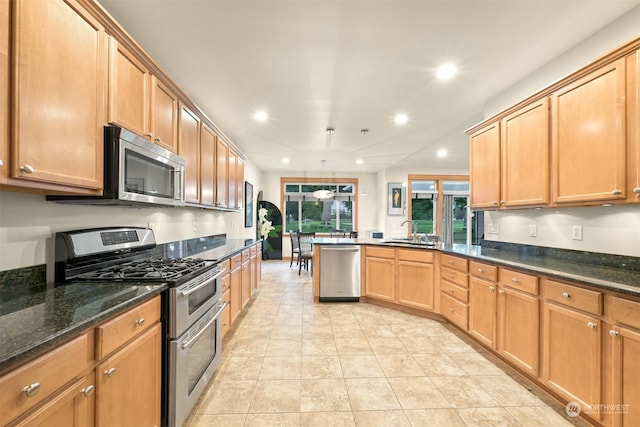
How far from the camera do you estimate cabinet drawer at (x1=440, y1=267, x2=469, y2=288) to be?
2.77 metres

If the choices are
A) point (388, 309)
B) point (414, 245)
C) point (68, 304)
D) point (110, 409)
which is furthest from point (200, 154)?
point (388, 309)

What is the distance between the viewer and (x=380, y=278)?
3838 millimetres

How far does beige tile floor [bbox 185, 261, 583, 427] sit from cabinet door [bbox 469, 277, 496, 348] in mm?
186

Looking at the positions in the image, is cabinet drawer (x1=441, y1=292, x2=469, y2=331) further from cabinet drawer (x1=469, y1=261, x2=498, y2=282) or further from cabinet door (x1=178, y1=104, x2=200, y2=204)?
cabinet door (x1=178, y1=104, x2=200, y2=204)

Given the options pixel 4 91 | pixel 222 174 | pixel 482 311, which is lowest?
pixel 482 311

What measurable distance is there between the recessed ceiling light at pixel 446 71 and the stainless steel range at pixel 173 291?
8.53 feet

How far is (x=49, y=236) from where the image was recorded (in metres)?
1.48

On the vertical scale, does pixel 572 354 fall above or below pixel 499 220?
below

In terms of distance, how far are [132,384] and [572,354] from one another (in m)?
2.44

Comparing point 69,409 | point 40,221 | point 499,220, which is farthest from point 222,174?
point 499,220

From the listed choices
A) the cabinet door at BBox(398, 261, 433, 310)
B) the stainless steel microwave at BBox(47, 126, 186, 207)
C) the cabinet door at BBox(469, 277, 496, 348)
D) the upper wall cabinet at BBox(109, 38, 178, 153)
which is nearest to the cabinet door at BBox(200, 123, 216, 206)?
the upper wall cabinet at BBox(109, 38, 178, 153)

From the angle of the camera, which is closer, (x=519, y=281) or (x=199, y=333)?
(x=199, y=333)

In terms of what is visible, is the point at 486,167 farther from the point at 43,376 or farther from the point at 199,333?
the point at 43,376

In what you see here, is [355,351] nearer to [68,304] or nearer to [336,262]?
[336,262]
